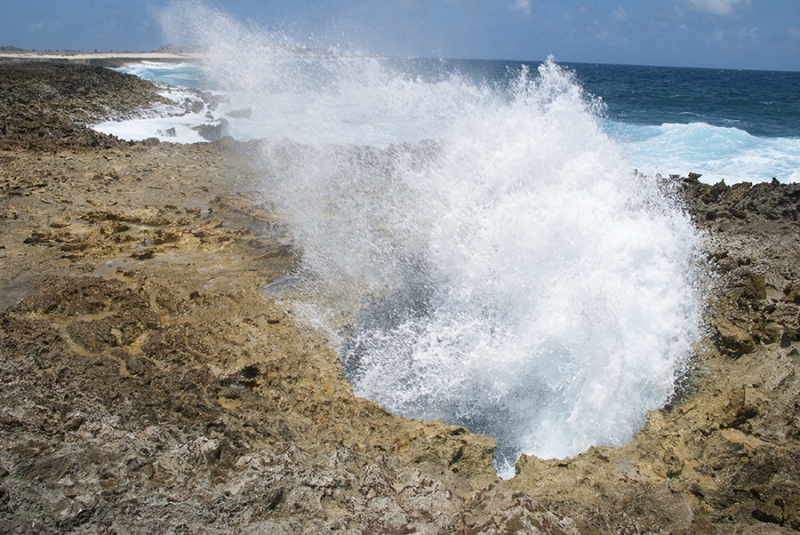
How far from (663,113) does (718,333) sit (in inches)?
903

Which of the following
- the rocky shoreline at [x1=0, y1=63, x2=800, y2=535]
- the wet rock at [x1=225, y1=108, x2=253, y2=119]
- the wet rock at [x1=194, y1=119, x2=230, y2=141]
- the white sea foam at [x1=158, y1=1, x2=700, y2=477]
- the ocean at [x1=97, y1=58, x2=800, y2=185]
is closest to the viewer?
the rocky shoreline at [x1=0, y1=63, x2=800, y2=535]

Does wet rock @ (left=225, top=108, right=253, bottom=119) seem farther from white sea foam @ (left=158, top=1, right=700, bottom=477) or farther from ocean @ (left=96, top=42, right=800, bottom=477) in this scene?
white sea foam @ (left=158, top=1, right=700, bottom=477)

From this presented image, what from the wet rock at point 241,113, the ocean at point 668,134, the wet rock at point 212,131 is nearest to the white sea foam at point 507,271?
the ocean at point 668,134

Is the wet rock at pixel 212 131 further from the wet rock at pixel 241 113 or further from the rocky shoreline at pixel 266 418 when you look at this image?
the rocky shoreline at pixel 266 418

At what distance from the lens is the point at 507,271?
5.62 m

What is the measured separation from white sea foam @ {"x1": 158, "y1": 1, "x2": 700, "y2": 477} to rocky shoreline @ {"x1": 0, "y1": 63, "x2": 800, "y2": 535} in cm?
40

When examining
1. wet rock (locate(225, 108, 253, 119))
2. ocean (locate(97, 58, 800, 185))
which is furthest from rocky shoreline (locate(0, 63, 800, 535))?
Answer: wet rock (locate(225, 108, 253, 119))

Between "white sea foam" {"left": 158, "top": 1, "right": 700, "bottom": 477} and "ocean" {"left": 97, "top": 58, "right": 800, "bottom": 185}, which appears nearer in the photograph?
"white sea foam" {"left": 158, "top": 1, "right": 700, "bottom": 477}

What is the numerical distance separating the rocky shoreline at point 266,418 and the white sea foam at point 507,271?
403 millimetres

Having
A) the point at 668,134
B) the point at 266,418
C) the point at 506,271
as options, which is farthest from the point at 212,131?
the point at 668,134

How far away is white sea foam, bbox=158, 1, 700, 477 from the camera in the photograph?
425 cm

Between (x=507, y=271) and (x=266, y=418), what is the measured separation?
333cm

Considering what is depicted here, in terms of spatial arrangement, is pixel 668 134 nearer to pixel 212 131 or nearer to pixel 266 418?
pixel 212 131

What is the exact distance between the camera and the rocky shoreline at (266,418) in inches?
94.3
